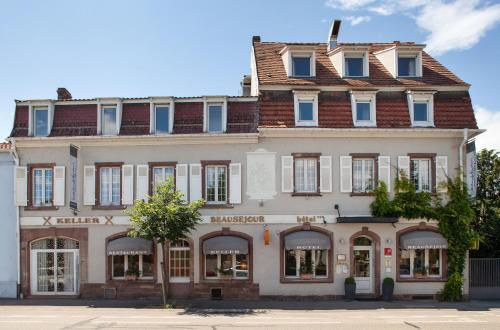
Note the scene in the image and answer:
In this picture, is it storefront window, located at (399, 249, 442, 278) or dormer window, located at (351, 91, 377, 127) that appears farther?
dormer window, located at (351, 91, 377, 127)

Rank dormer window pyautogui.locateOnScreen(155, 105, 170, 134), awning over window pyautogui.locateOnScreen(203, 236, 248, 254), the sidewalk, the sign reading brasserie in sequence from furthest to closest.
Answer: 1. dormer window pyautogui.locateOnScreen(155, 105, 170, 134)
2. the sign reading brasserie
3. awning over window pyautogui.locateOnScreen(203, 236, 248, 254)
4. the sidewalk

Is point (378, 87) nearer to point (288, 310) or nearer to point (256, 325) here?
point (288, 310)

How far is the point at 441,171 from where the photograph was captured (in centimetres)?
2328

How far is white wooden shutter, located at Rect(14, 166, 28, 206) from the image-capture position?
23.4m

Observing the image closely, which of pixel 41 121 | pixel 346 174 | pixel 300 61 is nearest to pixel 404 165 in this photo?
pixel 346 174

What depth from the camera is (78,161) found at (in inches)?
925

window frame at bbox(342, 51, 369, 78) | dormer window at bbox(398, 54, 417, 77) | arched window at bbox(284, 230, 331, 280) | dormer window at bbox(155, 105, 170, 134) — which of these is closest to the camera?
arched window at bbox(284, 230, 331, 280)

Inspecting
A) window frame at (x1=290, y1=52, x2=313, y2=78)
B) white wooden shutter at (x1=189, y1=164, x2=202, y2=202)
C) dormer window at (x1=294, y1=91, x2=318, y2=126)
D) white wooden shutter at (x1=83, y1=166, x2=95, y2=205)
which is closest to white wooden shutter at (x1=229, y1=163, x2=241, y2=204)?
white wooden shutter at (x1=189, y1=164, x2=202, y2=202)

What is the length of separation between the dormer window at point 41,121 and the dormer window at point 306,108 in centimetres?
1184

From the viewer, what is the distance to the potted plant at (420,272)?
23031 mm

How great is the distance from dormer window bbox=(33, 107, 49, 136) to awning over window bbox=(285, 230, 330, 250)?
12475 millimetres

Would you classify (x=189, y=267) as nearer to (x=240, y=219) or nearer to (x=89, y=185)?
(x=240, y=219)

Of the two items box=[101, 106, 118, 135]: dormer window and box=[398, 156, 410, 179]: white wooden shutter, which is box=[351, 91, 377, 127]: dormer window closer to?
box=[398, 156, 410, 179]: white wooden shutter

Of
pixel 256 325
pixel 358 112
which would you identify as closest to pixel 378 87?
pixel 358 112
